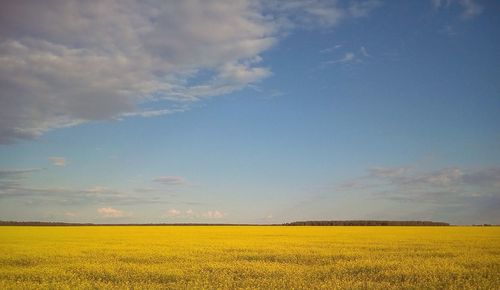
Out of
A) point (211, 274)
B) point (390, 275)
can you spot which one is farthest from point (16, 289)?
point (390, 275)

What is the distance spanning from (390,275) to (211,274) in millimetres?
5442

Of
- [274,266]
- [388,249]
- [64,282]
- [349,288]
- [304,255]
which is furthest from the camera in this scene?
[388,249]

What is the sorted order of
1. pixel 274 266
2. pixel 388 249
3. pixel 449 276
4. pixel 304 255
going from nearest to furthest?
pixel 449 276
pixel 274 266
pixel 304 255
pixel 388 249

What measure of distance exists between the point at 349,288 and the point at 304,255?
29.0ft

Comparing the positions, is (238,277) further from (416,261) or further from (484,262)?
(484,262)

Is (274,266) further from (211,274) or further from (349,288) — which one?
(349,288)

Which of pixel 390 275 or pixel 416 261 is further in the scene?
pixel 416 261

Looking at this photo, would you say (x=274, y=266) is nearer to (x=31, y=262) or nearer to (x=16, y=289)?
(x=16, y=289)

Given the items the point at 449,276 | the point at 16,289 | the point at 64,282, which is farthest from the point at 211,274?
the point at 449,276

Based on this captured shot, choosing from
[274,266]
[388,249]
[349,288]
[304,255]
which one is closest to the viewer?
[349,288]

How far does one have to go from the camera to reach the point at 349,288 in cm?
1158

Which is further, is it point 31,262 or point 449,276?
point 31,262

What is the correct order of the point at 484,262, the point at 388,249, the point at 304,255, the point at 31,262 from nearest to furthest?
the point at 484,262
the point at 31,262
the point at 304,255
the point at 388,249

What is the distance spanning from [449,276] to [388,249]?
35.3ft
